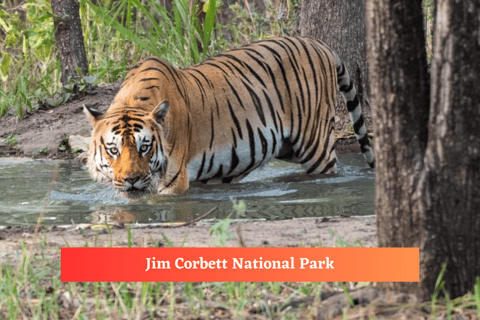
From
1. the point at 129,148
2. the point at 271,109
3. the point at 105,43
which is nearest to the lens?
the point at 129,148

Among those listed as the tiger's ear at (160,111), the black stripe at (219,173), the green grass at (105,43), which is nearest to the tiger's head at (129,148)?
the tiger's ear at (160,111)

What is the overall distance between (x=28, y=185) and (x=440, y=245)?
15.4 feet

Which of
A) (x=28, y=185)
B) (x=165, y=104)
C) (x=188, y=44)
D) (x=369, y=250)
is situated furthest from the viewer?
(x=188, y=44)

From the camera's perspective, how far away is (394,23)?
2590mm

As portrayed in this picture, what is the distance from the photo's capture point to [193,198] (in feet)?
18.8

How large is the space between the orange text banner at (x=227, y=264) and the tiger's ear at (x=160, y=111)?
2.61m

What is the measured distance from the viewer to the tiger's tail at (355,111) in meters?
6.87

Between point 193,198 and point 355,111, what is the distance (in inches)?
79.1

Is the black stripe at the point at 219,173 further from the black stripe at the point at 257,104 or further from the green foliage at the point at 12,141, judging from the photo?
the green foliage at the point at 12,141

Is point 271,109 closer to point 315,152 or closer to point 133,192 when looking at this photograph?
point 315,152

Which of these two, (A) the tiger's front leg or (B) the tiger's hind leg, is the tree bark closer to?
(A) the tiger's front leg

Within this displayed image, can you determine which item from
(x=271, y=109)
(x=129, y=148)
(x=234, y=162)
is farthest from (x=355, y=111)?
(x=129, y=148)

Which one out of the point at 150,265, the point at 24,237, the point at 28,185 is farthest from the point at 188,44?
the point at 150,265

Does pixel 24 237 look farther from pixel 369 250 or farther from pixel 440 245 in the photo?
pixel 440 245
